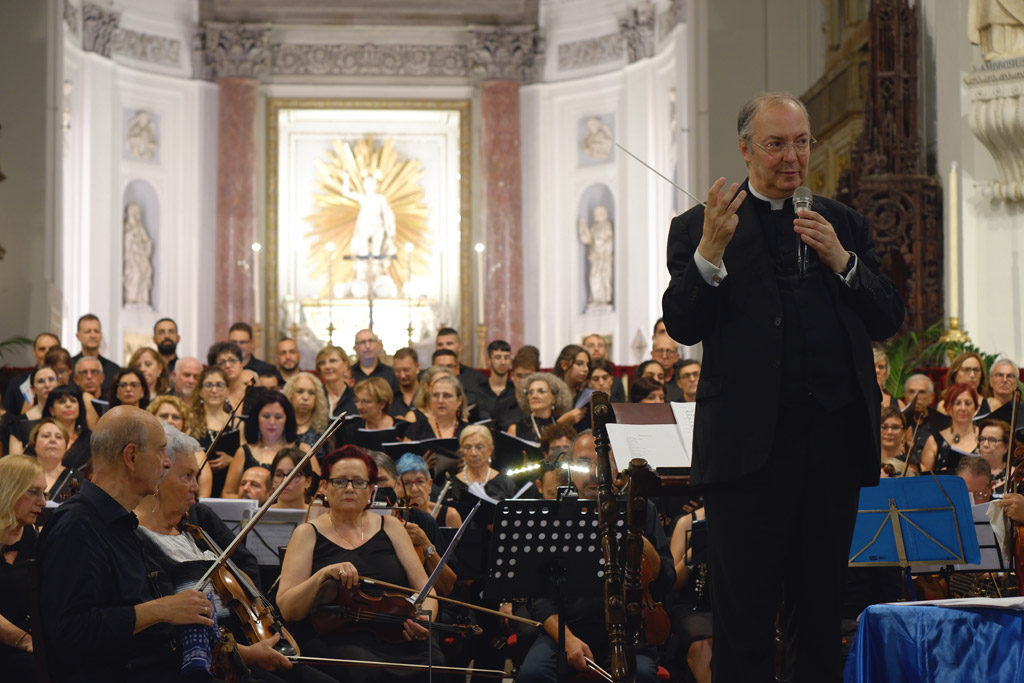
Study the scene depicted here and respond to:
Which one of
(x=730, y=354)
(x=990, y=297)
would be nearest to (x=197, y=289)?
(x=990, y=297)

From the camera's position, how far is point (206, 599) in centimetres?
363

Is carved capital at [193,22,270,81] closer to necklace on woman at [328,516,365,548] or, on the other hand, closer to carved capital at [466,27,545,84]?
carved capital at [466,27,545,84]

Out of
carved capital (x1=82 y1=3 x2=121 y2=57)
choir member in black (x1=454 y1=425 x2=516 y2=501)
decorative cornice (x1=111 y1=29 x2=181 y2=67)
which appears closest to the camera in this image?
choir member in black (x1=454 y1=425 x2=516 y2=501)

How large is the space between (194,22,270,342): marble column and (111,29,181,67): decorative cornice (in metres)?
0.33

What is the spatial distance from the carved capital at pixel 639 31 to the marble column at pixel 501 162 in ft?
4.20

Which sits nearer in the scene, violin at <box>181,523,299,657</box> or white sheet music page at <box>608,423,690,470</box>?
white sheet music page at <box>608,423,690,470</box>

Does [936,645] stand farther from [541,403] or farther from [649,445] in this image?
[541,403]

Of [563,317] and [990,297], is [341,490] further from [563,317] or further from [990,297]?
[563,317]

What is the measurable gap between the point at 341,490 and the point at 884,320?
3.07m

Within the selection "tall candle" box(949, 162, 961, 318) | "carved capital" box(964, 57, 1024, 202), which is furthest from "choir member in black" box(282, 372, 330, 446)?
"carved capital" box(964, 57, 1024, 202)

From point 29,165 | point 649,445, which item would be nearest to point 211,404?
point 649,445

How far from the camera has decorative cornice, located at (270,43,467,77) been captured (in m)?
17.6

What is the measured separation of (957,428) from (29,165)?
375 inches

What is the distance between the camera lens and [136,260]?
54.8 feet
